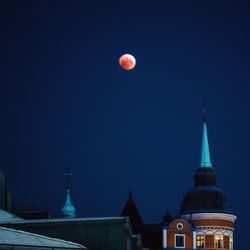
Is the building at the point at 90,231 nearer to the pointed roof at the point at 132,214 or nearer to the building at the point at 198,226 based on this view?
the building at the point at 198,226

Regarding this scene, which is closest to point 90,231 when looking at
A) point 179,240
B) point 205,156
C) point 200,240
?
point 179,240

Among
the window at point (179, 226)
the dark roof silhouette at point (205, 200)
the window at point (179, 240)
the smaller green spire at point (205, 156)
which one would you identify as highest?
the smaller green spire at point (205, 156)

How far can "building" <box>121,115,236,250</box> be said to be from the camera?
127 meters

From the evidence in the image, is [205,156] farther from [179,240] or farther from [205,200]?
[179,240]

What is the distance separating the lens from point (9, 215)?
248 feet

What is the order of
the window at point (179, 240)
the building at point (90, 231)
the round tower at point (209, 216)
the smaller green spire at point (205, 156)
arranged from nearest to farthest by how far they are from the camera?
1. the building at point (90, 231)
2. the window at point (179, 240)
3. the round tower at point (209, 216)
4. the smaller green spire at point (205, 156)

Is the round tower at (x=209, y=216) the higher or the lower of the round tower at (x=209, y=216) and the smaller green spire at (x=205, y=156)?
the lower

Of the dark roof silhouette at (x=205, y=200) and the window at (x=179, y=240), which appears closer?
the window at (x=179, y=240)

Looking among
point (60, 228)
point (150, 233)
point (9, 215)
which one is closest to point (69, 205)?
point (150, 233)

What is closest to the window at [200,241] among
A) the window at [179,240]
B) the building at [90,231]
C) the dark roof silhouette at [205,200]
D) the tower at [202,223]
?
the tower at [202,223]

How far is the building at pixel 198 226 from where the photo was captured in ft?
416

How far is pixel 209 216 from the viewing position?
129 m

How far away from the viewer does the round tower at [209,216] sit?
128m

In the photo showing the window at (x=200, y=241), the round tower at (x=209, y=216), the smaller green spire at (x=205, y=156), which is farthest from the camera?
the smaller green spire at (x=205, y=156)
